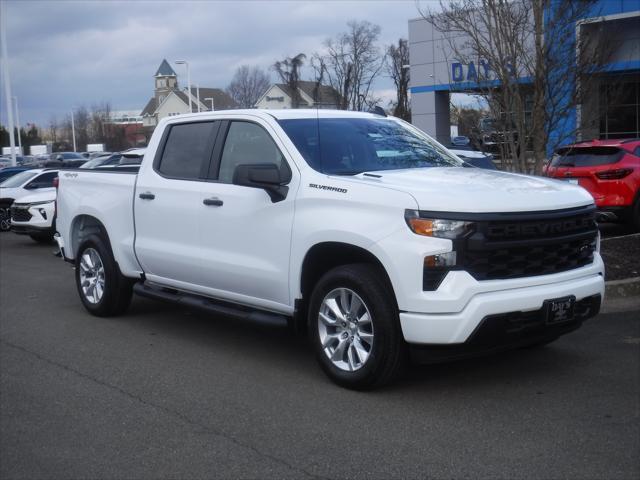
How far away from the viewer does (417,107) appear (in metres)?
32.8

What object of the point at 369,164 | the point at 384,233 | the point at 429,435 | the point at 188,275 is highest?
the point at 369,164

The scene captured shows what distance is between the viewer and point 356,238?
5.62 metres

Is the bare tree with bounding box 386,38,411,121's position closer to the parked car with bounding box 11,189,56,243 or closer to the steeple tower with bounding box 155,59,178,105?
the parked car with bounding box 11,189,56,243

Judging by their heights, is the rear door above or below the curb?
above

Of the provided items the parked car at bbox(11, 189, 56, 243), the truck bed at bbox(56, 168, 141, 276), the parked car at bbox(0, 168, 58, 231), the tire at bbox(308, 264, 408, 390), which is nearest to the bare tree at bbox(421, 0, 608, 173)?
the truck bed at bbox(56, 168, 141, 276)

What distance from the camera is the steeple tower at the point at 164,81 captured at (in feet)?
293

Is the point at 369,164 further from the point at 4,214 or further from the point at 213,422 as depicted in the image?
the point at 4,214

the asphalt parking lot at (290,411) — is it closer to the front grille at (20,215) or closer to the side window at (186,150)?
the side window at (186,150)

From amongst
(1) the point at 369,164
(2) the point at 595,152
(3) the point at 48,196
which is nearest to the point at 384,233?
(1) the point at 369,164

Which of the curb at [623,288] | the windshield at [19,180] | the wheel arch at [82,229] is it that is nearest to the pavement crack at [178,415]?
the wheel arch at [82,229]

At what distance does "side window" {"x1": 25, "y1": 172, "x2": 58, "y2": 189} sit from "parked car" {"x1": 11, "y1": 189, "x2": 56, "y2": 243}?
9.01 feet

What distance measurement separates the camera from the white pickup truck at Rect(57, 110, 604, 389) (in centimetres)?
527

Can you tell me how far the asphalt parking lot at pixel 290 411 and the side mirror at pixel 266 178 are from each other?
1439mm

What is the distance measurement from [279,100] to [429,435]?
2722cm
